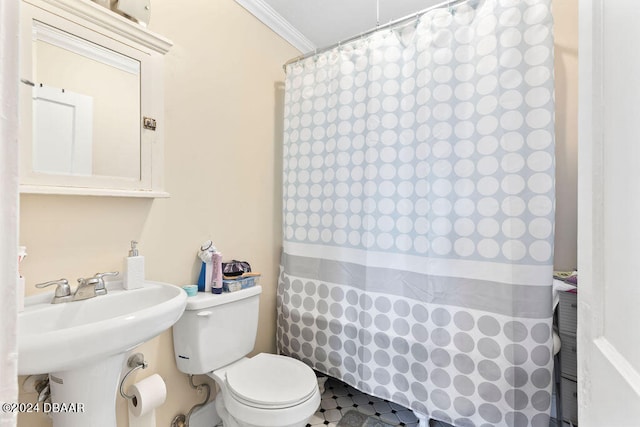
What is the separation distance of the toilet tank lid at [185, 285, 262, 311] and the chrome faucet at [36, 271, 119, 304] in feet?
1.12

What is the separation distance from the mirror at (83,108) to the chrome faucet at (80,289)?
0.37 meters

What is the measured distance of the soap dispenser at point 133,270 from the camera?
1109mm

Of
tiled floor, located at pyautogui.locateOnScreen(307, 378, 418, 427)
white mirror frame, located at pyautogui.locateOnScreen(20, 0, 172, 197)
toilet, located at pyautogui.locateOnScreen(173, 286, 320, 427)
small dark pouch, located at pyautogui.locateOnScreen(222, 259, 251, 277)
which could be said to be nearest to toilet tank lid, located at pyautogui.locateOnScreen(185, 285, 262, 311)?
toilet, located at pyautogui.locateOnScreen(173, 286, 320, 427)

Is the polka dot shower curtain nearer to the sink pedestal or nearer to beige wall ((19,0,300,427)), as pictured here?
beige wall ((19,0,300,427))

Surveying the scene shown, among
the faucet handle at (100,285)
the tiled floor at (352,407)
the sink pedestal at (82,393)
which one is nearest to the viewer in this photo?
the sink pedestal at (82,393)

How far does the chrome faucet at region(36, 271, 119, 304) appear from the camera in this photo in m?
0.94

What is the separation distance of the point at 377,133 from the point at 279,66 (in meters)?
0.96

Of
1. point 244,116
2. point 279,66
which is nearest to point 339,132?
point 244,116

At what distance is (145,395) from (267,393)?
1.53ft

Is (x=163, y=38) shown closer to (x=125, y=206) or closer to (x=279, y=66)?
(x=125, y=206)

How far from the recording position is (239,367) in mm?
1361

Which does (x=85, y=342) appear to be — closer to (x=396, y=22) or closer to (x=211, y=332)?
(x=211, y=332)

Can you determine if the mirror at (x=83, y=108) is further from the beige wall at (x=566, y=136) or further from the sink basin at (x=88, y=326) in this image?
the beige wall at (x=566, y=136)

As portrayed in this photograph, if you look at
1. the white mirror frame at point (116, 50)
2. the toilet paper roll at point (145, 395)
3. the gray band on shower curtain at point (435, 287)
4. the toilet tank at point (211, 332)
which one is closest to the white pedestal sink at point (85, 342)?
the toilet paper roll at point (145, 395)
